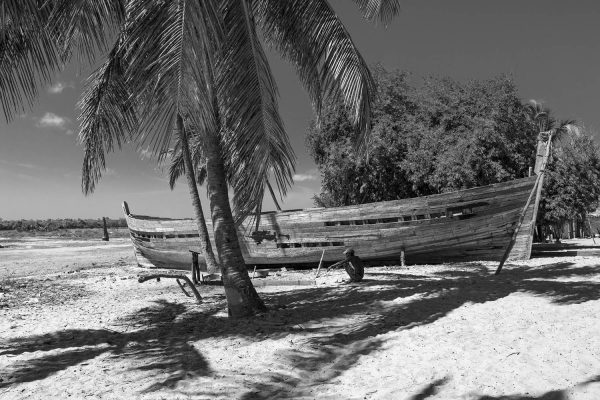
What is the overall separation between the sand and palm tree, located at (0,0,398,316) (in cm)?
135

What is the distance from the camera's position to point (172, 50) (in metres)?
4.32

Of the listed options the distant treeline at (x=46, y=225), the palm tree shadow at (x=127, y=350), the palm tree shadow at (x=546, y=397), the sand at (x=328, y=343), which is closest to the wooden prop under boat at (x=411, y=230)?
the sand at (x=328, y=343)

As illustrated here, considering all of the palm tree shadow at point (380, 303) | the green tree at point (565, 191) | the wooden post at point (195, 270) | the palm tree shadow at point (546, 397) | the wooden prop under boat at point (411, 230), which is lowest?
the palm tree shadow at point (546, 397)

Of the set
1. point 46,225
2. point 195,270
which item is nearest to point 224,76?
point 195,270

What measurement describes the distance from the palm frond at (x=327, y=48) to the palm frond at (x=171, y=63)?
1.71 m

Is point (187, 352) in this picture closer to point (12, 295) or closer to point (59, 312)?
point (59, 312)

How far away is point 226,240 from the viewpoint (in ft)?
21.9

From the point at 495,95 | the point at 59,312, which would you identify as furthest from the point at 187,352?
the point at 495,95

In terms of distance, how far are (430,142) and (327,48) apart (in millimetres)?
11716

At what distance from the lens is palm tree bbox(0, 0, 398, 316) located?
14.4ft

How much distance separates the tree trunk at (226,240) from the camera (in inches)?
260

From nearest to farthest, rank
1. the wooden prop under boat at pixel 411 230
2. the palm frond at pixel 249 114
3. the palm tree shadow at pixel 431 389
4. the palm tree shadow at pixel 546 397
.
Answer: the palm tree shadow at pixel 546 397 < the palm tree shadow at pixel 431 389 < the palm frond at pixel 249 114 < the wooden prop under boat at pixel 411 230

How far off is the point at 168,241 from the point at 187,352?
10374 millimetres

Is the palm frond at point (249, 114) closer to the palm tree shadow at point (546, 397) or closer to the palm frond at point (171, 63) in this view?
the palm frond at point (171, 63)
